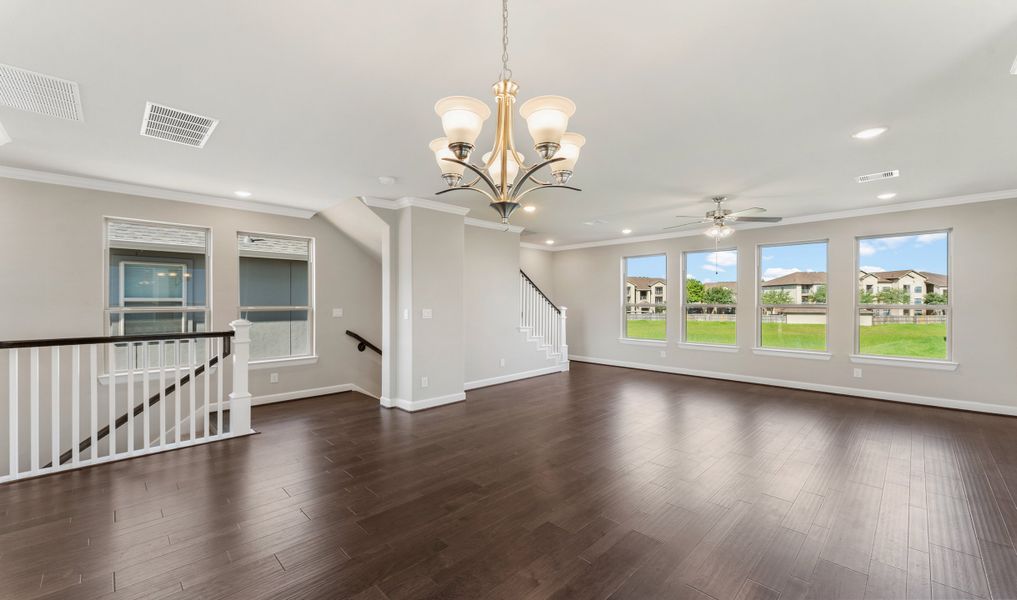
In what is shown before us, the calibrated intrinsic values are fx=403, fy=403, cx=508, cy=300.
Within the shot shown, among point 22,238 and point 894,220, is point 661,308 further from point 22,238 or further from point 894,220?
point 22,238

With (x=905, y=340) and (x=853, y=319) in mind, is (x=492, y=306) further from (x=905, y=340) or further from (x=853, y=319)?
(x=905, y=340)

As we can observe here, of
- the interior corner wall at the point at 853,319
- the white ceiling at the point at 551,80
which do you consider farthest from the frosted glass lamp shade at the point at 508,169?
the interior corner wall at the point at 853,319

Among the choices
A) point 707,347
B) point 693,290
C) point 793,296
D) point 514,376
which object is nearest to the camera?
point 793,296

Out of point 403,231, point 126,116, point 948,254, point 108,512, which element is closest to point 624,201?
point 403,231

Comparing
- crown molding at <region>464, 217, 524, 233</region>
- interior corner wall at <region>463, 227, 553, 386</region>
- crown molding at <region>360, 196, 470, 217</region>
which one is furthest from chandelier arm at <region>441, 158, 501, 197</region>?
interior corner wall at <region>463, 227, 553, 386</region>

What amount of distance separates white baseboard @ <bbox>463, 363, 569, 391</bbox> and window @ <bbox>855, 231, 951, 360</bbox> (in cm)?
469

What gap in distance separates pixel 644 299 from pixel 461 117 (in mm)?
Answer: 7267

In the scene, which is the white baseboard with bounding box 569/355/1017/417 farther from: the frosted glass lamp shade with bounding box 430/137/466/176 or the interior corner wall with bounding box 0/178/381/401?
the frosted glass lamp shade with bounding box 430/137/466/176

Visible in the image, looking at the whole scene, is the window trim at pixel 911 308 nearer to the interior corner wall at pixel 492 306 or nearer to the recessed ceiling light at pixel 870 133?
the recessed ceiling light at pixel 870 133

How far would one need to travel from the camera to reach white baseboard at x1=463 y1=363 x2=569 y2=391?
6.48m

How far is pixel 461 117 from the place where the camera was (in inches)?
72.6

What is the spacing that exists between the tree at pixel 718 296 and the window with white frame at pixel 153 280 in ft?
25.9

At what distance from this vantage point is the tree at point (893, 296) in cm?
570

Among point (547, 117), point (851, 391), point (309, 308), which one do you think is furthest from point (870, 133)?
point (309, 308)
